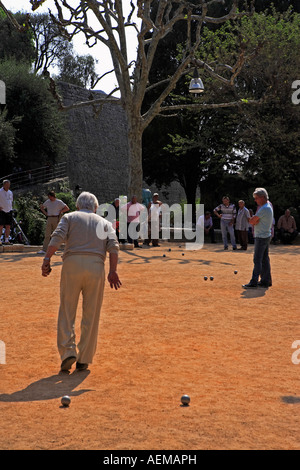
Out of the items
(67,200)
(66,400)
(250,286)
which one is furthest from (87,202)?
(67,200)

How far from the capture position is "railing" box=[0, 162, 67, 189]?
30.4m

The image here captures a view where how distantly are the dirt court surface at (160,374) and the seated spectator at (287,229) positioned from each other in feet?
45.6

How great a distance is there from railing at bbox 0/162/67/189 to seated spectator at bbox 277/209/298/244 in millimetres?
11743

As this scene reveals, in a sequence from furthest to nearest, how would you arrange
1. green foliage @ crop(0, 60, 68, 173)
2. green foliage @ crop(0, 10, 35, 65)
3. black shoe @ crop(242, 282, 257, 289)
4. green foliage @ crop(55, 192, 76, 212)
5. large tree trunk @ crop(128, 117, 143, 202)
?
green foliage @ crop(0, 10, 35, 65)
green foliage @ crop(0, 60, 68, 173)
green foliage @ crop(55, 192, 76, 212)
large tree trunk @ crop(128, 117, 143, 202)
black shoe @ crop(242, 282, 257, 289)

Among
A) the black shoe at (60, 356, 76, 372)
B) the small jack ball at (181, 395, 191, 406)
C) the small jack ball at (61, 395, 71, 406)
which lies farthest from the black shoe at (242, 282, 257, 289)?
the small jack ball at (61, 395, 71, 406)

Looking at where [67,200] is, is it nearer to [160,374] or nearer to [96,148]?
[96,148]

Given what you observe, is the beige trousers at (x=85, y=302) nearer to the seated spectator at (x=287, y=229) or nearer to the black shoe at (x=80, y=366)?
the black shoe at (x=80, y=366)

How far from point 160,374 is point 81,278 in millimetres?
1249

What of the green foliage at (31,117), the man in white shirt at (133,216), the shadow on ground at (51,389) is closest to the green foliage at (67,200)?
the man in white shirt at (133,216)

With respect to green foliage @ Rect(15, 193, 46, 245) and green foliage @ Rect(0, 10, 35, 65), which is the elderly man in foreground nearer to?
green foliage @ Rect(15, 193, 46, 245)

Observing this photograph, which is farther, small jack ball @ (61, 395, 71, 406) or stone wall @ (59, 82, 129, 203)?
stone wall @ (59, 82, 129, 203)

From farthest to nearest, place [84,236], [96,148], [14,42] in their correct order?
[14,42]
[96,148]
[84,236]

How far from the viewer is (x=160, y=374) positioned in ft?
21.3
